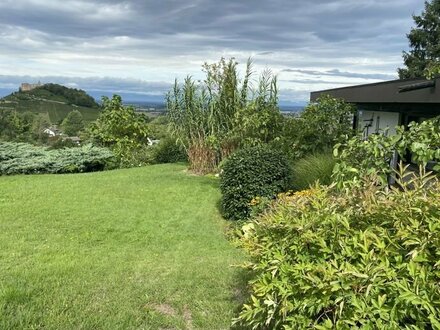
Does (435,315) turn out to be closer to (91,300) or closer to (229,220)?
(91,300)

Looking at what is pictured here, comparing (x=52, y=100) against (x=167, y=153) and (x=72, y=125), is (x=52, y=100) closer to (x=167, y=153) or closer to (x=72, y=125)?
(x=72, y=125)

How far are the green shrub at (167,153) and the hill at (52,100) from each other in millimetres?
32858

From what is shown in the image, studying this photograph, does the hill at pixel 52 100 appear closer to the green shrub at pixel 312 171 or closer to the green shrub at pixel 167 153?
the green shrub at pixel 167 153

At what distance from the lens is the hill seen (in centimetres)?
4542

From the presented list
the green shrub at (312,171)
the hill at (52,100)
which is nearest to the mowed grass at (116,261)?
the green shrub at (312,171)

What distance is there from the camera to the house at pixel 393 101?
4555 mm

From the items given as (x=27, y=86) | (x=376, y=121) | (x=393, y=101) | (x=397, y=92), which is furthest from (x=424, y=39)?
(x=27, y=86)

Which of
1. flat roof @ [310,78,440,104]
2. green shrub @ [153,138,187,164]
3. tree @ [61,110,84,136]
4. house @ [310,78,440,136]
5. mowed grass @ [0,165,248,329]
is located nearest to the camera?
mowed grass @ [0,165,248,329]

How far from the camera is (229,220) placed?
5.86m

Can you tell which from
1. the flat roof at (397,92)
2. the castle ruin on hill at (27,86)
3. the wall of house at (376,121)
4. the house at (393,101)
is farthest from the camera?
the castle ruin on hill at (27,86)

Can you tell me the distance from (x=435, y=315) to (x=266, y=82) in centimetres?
769

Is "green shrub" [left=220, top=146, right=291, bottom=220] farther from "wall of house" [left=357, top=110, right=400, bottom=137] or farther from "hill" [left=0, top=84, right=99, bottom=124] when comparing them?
Result: "hill" [left=0, top=84, right=99, bottom=124]

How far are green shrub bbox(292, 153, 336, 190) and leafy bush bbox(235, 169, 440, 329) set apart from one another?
11.6ft

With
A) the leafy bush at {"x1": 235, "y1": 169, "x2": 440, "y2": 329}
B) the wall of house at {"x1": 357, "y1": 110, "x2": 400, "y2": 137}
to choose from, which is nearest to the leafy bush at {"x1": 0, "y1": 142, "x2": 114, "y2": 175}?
the wall of house at {"x1": 357, "y1": 110, "x2": 400, "y2": 137}
